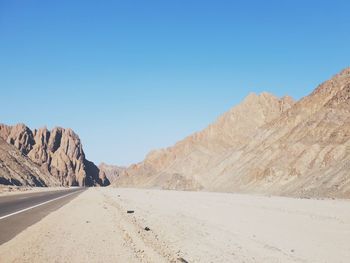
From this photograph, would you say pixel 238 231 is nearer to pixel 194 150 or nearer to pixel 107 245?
pixel 107 245

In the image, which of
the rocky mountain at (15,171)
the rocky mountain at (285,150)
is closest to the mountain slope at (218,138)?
the rocky mountain at (285,150)

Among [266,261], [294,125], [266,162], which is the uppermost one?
[294,125]

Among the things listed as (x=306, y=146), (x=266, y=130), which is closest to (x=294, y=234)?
(x=306, y=146)

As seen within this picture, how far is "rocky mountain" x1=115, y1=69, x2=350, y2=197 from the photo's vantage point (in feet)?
167

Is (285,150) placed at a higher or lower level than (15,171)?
lower

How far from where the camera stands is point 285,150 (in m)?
67.2

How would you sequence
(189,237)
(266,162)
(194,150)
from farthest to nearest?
1. (194,150)
2. (266,162)
3. (189,237)

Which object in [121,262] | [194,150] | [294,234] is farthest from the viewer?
[194,150]

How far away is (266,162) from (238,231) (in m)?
55.0

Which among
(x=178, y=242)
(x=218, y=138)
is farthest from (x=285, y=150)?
(x=218, y=138)

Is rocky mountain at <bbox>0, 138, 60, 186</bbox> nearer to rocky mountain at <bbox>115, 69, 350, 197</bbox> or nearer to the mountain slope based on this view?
the mountain slope

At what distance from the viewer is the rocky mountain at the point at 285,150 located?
51.0 m

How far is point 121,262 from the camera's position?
9.43 m

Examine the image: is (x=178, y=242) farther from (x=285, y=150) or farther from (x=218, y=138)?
(x=218, y=138)
